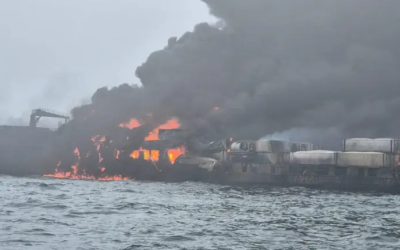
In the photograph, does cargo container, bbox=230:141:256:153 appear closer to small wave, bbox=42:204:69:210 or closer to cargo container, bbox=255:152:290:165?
cargo container, bbox=255:152:290:165

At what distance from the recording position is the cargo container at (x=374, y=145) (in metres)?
120

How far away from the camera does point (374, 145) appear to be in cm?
12288

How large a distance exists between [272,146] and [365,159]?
26.4 meters

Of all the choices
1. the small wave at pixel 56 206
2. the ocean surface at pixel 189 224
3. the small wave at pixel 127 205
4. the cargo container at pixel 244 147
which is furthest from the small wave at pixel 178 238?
the cargo container at pixel 244 147

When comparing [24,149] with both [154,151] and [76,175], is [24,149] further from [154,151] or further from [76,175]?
[154,151]

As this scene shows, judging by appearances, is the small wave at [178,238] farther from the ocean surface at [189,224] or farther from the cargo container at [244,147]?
the cargo container at [244,147]

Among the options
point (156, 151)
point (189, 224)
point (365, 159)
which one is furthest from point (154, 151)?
point (189, 224)

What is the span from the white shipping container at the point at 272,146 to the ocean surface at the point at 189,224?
65081 mm

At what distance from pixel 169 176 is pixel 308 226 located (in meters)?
96.6

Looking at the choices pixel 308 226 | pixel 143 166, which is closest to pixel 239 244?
pixel 308 226

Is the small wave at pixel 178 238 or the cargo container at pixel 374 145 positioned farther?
the cargo container at pixel 374 145

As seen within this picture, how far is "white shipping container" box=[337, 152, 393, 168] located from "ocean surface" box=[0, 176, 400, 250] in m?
46.1

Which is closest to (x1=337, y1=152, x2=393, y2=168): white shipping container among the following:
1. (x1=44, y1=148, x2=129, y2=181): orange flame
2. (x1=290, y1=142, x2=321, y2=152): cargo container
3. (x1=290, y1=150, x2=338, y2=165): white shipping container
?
(x1=290, y1=150, x2=338, y2=165): white shipping container

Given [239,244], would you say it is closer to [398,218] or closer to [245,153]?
[398,218]
